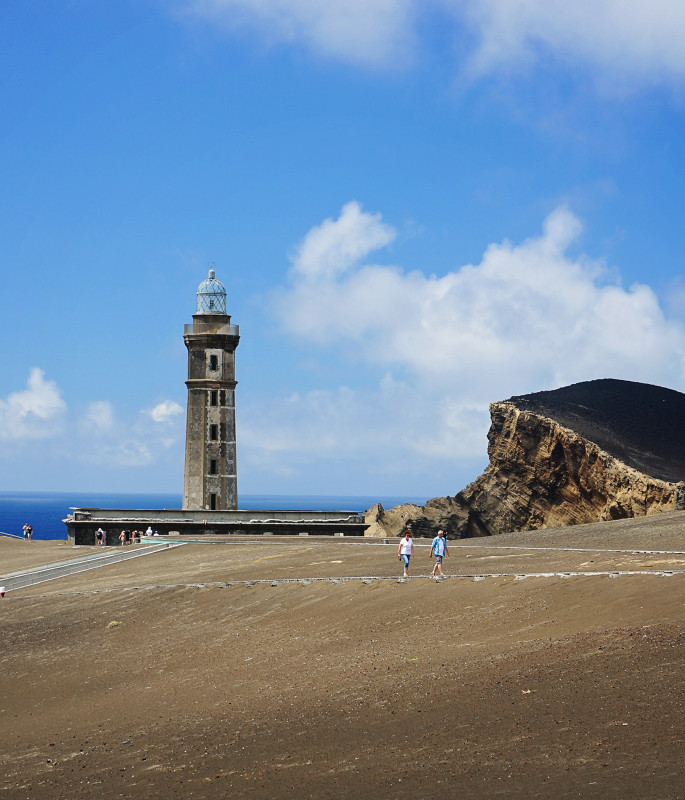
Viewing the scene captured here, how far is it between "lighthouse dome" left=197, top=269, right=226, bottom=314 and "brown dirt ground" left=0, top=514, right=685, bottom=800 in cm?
3064

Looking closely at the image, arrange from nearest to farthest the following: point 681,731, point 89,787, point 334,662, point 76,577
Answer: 1. point 681,731
2. point 89,787
3. point 334,662
4. point 76,577

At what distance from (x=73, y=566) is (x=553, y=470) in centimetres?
3006

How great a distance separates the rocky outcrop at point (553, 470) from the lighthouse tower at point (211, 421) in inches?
360

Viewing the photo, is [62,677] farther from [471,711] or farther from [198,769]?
[471,711]

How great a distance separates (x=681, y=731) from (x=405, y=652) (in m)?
7.06

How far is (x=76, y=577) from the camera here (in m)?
34.5

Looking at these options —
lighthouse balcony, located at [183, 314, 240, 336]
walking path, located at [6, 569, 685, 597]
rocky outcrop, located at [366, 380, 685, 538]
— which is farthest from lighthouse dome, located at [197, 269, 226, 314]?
walking path, located at [6, 569, 685, 597]

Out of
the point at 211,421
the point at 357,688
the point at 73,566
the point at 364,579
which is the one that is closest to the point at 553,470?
the point at 211,421

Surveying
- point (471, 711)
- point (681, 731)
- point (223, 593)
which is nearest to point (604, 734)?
point (681, 731)

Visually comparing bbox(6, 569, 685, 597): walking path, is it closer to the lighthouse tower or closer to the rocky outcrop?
the lighthouse tower

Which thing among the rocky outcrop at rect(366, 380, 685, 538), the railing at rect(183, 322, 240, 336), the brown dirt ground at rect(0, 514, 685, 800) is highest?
the railing at rect(183, 322, 240, 336)

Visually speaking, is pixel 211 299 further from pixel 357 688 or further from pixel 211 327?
pixel 357 688

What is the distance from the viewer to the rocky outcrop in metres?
52.8

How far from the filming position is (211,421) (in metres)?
55.2
